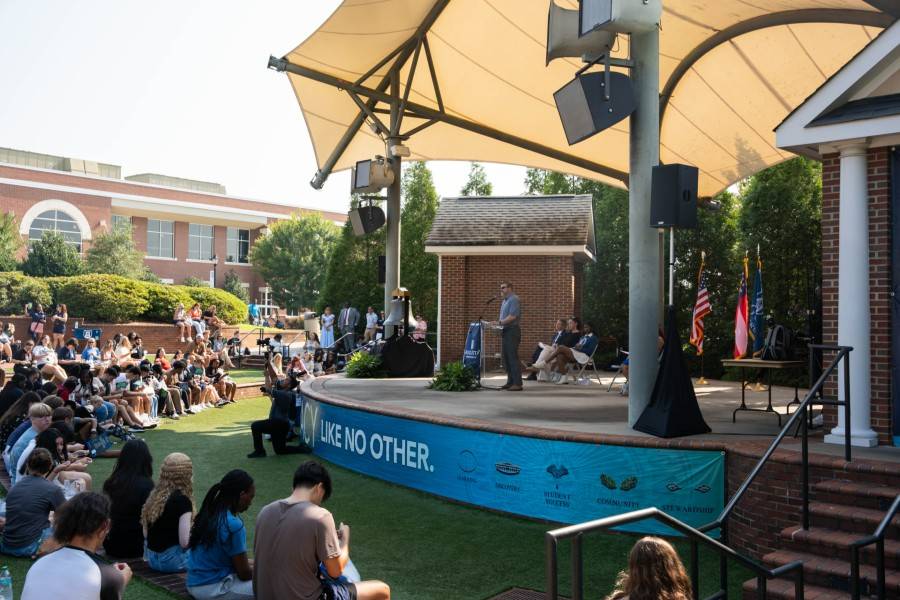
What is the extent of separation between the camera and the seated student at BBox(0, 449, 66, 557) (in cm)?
643

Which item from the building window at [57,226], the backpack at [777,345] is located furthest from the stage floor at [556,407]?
the building window at [57,226]

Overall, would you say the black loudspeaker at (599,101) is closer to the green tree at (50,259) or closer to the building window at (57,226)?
the green tree at (50,259)

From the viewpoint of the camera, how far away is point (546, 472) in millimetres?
8062

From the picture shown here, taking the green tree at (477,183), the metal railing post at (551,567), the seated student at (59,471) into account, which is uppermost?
the green tree at (477,183)

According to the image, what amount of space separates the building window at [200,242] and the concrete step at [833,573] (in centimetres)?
6420

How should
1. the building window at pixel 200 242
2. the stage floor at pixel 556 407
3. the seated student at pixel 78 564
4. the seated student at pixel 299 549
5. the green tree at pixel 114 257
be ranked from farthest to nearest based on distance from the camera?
1. the building window at pixel 200 242
2. the green tree at pixel 114 257
3. the stage floor at pixel 556 407
4. the seated student at pixel 299 549
5. the seated student at pixel 78 564

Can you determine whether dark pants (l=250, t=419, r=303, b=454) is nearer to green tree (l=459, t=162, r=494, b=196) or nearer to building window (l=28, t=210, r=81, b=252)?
green tree (l=459, t=162, r=494, b=196)

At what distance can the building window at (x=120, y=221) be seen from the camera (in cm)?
5438

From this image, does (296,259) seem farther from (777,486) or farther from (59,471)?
(777,486)

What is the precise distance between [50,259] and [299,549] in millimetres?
46520

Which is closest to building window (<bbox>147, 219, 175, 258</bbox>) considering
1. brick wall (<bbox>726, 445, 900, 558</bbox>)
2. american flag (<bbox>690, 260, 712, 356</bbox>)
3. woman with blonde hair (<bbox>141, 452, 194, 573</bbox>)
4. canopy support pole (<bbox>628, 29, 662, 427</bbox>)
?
american flag (<bbox>690, 260, 712, 356</bbox>)

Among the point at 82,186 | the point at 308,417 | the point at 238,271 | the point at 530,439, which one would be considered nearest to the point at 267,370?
the point at 308,417

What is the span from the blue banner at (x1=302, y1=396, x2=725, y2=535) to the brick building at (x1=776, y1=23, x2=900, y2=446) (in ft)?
4.64

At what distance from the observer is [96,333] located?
96.0 ft
